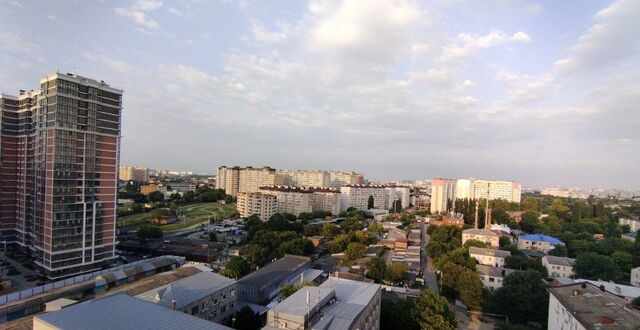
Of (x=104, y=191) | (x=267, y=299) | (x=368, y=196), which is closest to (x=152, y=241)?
(x=104, y=191)

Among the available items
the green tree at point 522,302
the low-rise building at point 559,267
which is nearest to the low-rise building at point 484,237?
the low-rise building at point 559,267

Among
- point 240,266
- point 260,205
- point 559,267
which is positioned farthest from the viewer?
point 260,205

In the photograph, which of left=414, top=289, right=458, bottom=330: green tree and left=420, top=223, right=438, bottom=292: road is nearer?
left=414, top=289, right=458, bottom=330: green tree

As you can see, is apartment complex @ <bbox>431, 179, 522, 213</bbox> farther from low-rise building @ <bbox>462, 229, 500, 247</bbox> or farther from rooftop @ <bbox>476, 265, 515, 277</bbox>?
rooftop @ <bbox>476, 265, 515, 277</bbox>

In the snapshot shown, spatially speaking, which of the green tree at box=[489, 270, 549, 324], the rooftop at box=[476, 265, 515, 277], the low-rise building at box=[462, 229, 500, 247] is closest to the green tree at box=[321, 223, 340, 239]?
the low-rise building at box=[462, 229, 500, 247]

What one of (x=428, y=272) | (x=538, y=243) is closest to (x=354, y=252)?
(x=428, y=272)

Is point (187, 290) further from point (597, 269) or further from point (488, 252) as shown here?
point (597, 269)
